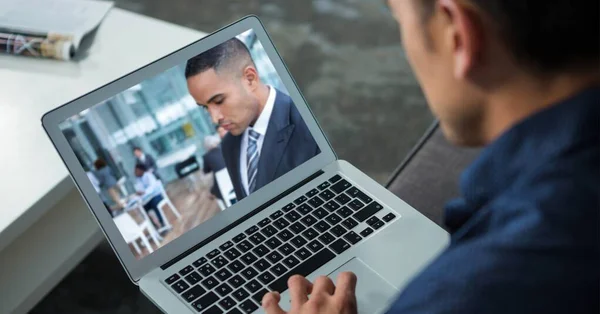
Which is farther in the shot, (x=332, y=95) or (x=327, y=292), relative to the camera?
(x=332, y=95)

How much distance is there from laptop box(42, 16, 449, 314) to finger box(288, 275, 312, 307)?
0.04 meters

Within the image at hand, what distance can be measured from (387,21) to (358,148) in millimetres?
622

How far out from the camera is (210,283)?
1071 mm

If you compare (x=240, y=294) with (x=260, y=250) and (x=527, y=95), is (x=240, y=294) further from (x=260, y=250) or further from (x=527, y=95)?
(x=527, y=95)

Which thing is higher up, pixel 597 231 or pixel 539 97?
pixel 539 97

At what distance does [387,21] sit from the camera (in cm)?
263

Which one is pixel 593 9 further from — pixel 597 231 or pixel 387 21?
pixel 387 21

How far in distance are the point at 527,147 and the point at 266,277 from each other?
50 cm

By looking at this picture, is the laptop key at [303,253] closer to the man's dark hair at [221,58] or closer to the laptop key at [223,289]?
the laptop key at [223,289]

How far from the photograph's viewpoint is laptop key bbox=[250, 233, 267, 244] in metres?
1.12

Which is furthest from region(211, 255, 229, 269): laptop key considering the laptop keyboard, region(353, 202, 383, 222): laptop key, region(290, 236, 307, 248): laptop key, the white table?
the white table

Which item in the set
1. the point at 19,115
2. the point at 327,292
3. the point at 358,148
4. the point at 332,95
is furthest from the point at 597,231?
the point at 332,95

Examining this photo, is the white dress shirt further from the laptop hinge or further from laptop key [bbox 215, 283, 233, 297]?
laptop key [bbox 215, 283, 233, 297]

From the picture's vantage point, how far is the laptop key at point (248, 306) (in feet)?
3.41
